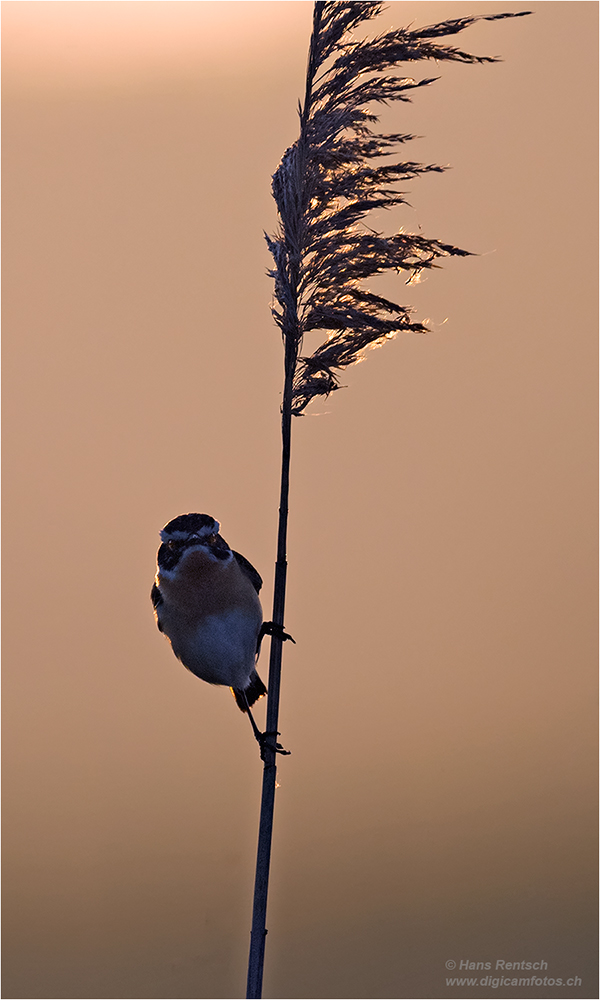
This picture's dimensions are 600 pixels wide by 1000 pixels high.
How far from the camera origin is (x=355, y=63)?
11.3 feet

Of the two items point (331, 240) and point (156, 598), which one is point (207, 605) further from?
point (331, 240)

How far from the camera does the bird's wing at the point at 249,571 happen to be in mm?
4547

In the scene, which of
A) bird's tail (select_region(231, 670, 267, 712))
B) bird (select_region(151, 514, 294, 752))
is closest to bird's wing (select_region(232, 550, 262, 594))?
bird (select_region(151, 514, 294, 752))

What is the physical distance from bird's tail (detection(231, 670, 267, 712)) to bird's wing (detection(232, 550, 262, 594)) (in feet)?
1.55

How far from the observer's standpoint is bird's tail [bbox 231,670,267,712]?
4503 millimetres

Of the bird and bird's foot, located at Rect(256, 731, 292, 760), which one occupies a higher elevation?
the bird

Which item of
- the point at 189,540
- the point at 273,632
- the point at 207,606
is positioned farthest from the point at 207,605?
the point at 273,632

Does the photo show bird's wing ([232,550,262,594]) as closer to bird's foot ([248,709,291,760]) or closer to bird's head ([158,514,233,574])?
bird's head ([158,514,233,574])

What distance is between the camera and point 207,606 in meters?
4.17

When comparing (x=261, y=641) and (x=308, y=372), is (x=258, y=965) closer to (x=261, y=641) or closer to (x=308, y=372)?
(x=261, y=641)

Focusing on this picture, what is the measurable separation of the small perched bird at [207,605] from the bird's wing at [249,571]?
0.20 metres

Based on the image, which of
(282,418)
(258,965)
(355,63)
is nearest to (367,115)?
(355,63)

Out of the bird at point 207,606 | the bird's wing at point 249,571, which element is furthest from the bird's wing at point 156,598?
the bird's wing at point 249,571

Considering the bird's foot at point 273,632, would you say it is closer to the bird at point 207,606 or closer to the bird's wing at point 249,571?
the bird at point 207,606
